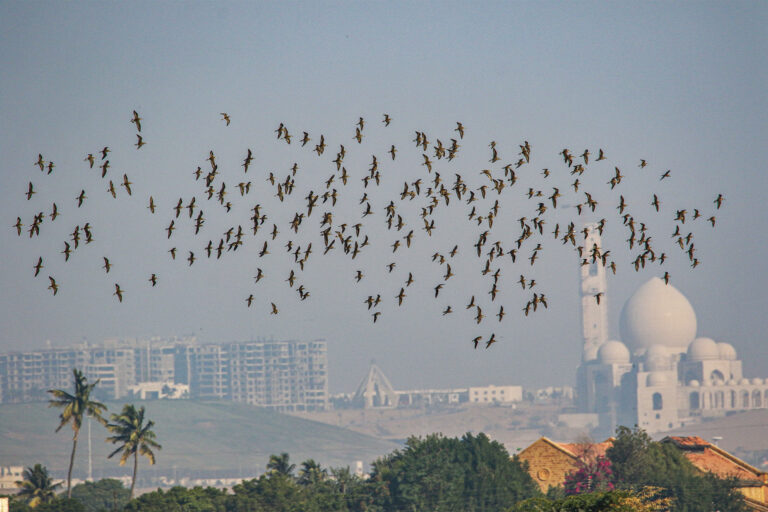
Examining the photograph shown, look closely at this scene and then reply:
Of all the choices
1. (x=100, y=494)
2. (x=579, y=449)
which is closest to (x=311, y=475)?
(x=579, y=449)

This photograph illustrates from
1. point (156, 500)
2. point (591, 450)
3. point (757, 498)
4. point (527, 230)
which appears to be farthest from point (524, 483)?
point (527, 230)

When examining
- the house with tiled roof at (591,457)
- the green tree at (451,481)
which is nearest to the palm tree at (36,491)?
the green tree at (451,481)

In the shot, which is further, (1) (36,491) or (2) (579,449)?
(1) (36,491)

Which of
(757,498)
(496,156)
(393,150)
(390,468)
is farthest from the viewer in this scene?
(390,468)

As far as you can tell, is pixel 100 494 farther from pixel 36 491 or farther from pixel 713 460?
pixel 713 460

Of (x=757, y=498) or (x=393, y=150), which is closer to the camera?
(x=393, y=150)

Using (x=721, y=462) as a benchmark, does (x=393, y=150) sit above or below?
above

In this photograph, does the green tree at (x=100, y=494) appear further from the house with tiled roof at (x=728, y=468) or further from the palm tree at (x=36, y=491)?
the house with tiled roof at (x=728, y=468)

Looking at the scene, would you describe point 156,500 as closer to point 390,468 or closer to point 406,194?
point 390,468
